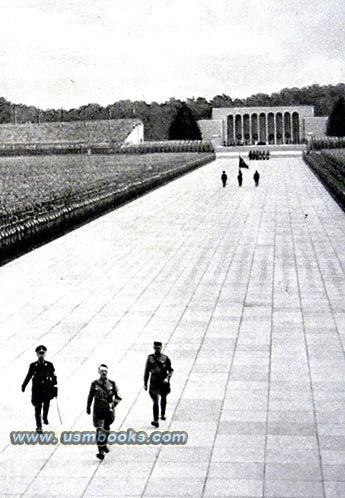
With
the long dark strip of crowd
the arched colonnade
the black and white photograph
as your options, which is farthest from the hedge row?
the black and white photograph

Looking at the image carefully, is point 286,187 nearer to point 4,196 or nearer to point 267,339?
point 4,196

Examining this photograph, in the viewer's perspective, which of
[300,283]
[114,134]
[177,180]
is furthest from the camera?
[114,134]

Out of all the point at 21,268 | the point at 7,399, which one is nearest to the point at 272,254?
the point at 21,268

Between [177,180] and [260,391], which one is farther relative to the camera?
[177,180]

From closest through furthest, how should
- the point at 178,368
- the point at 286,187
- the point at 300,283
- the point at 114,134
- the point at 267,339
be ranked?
the point at 178,368, the point at 267,339, the point at 300,283, the point at 286,187, the point at 114,134

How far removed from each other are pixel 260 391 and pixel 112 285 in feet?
25.1

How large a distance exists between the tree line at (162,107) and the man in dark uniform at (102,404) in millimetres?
138939

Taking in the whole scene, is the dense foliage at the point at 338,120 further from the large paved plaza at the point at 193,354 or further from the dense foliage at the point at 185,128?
the large paved plaza at the point at 193,354

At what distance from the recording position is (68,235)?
25.3 m

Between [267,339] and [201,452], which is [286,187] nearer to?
[267,339]

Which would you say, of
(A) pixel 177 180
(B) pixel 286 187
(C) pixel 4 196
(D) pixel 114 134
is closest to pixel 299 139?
(D) pixel 114 134

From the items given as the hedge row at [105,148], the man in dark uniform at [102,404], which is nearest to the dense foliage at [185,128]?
the hedge row at [105,148]

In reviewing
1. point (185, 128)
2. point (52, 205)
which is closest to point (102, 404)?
point (52, 205)

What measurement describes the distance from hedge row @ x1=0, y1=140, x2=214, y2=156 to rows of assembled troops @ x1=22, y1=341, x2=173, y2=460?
84.3 m
